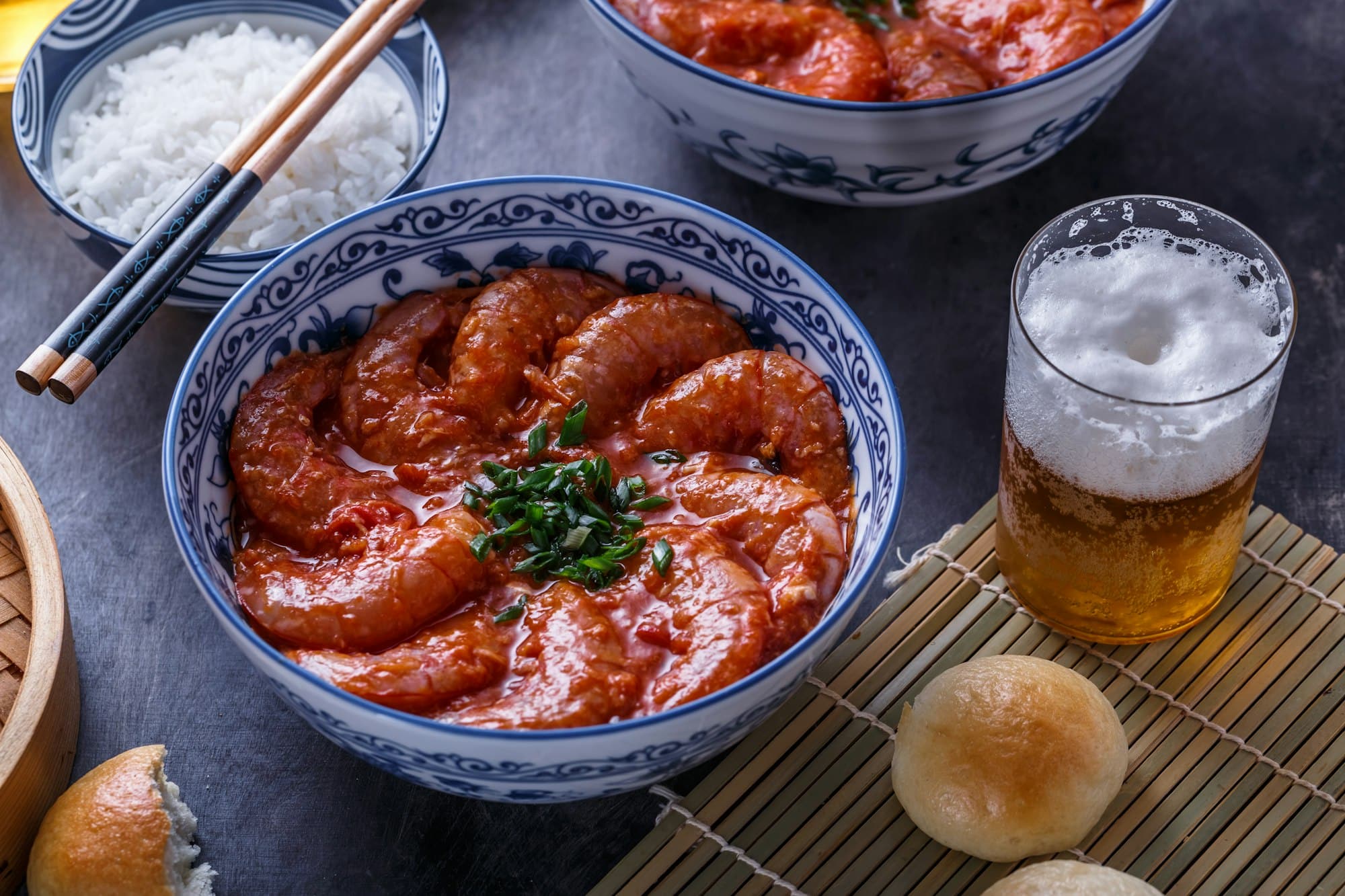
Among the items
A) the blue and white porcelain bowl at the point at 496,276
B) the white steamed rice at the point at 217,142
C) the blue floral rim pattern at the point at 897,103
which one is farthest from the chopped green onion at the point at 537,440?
the white steamed rice at the point at 217,142

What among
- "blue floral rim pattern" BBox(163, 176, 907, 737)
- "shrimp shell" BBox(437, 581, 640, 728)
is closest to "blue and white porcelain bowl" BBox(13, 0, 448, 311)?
"blue floral rim pattern" BBox(163, 176, 907, 737)

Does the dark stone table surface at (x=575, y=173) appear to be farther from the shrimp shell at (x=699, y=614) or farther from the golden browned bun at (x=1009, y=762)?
the golden browned bun at (x=1009, y=762)

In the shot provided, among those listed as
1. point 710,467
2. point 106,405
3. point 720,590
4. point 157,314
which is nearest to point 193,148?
point 157,314

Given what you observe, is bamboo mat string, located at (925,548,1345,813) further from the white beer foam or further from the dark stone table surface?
the white beer foam

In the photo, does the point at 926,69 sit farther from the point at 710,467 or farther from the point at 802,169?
the point at 710,467

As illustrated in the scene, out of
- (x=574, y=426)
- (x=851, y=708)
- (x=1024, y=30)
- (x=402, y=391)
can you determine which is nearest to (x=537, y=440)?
(x=574, y=426)

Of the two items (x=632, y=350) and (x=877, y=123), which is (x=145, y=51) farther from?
(x=877, y=123)
